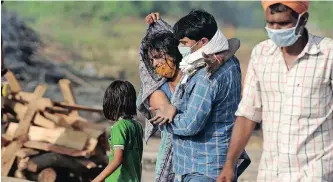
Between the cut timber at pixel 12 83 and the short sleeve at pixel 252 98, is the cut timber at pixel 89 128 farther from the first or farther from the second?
the short sleeve at pixel 252 98

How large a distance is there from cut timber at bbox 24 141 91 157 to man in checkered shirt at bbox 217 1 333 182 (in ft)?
18.9

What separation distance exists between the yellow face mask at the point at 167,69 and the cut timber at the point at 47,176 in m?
5.01

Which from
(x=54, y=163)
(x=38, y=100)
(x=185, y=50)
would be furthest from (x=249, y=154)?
(x=185, y=50)

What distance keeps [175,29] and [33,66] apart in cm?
1275

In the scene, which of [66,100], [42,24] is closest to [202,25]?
[66,100]

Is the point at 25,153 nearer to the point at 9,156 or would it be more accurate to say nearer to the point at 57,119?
the point at 9,156

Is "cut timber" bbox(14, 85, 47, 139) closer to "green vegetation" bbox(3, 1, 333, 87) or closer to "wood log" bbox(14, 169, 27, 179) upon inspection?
"wood log" bbox(14, 169, 27, 179)

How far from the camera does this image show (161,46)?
17.5 feet

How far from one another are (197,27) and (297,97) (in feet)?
3.23

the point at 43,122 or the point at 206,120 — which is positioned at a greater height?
the point at 43,122

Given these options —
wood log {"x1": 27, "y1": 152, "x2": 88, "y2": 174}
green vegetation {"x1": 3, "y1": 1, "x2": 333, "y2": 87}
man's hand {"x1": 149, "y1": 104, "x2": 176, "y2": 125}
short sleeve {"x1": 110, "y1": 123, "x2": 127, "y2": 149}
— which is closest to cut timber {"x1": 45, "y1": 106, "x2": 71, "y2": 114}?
wood log {"x1": 27, "y1": 152, "x2": 88, "y2": 174}

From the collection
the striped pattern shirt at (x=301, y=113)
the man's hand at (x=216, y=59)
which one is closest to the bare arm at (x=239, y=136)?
the striped pattern shirt at (x=301, y=113)

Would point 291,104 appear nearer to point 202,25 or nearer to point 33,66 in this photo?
point 202,25

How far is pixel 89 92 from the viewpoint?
56.4ft
